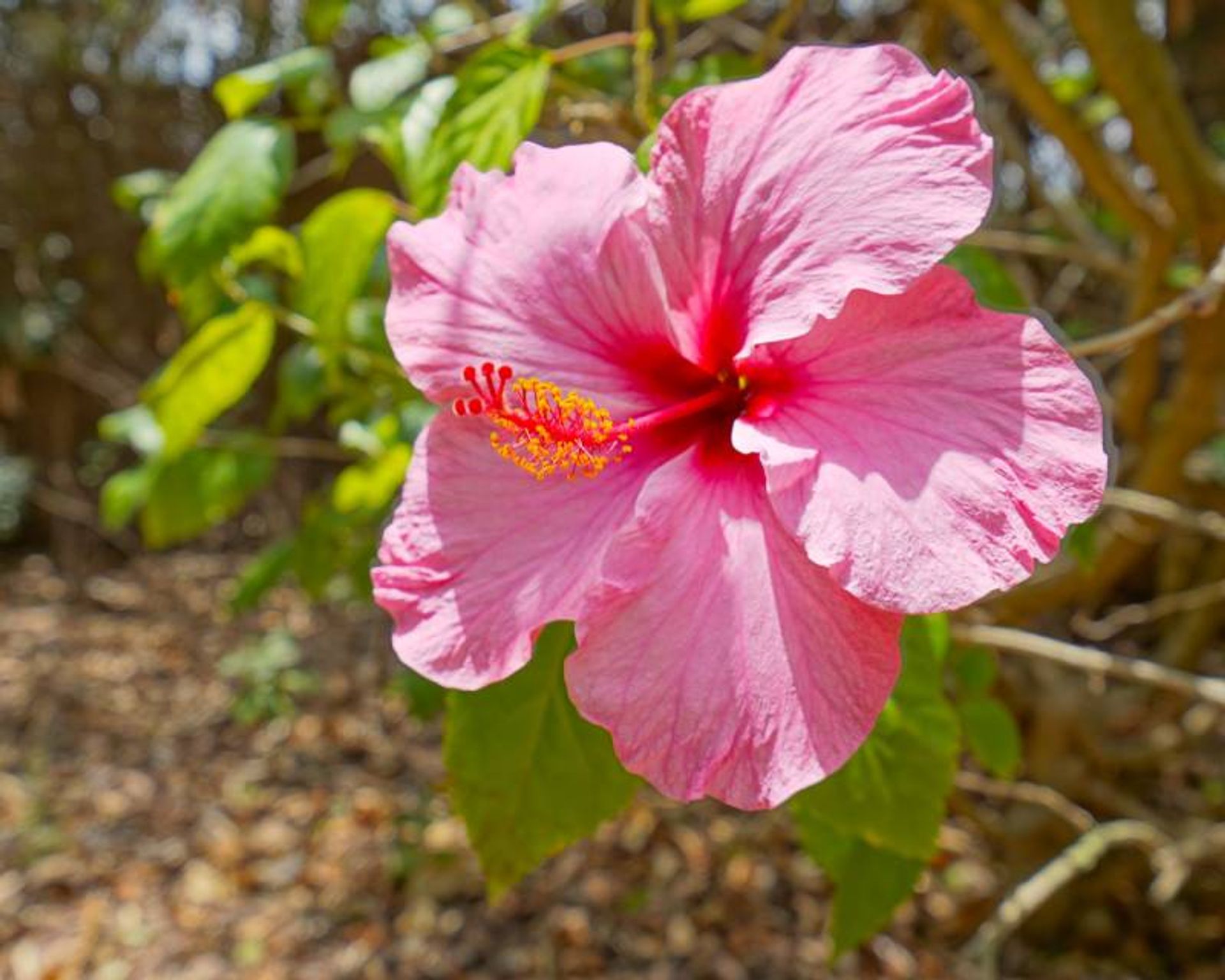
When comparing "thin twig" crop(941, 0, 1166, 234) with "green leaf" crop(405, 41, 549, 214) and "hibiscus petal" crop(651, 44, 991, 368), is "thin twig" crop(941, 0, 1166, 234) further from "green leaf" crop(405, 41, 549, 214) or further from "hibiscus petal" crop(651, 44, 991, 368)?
"hibiscus petal" crop(651, 44, 991, 368)

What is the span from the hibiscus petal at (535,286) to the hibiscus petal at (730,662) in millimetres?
162

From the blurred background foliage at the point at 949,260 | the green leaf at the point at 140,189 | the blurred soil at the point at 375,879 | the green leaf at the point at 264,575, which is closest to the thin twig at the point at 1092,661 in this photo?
the blurred background foliage at the point at 949,260

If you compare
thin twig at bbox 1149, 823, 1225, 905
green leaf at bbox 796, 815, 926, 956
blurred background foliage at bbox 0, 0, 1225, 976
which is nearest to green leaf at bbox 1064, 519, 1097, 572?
blurred background foliage at bbox 0, 0, 1225, 976

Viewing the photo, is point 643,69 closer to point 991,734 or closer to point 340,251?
point 340,251

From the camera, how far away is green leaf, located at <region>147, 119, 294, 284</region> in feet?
3.82

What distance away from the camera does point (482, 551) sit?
30.8 inches

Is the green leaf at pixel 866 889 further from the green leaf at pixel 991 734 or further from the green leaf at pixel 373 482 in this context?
the green leaf at pixel 373 482

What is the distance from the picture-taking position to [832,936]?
1271 mm

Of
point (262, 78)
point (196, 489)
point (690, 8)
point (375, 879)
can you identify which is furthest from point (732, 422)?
point (375, 879)

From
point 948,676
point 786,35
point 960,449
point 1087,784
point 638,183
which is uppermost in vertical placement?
point 638,183

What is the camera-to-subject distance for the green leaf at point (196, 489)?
197cm

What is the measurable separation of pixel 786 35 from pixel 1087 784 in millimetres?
2115

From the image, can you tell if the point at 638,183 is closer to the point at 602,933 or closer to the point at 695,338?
the point at 695,338

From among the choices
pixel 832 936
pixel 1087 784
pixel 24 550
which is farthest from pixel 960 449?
pixel 24 550
